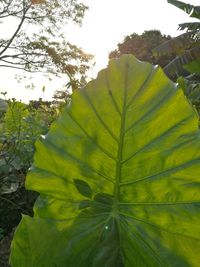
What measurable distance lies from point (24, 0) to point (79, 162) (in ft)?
56.0

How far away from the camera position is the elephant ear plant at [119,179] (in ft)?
1.58

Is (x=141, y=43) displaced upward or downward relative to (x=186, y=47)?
upward

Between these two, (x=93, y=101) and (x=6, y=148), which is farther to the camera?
(x=6, y=148)

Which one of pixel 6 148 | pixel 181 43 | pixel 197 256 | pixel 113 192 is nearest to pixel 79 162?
pixel 113 192

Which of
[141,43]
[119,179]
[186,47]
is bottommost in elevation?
[119,179]

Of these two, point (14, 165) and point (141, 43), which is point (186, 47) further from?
point (141, 43)

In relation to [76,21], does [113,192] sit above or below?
below

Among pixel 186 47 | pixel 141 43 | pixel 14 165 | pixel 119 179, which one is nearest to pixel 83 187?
pixel 119 179

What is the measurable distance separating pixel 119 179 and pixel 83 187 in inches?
1.6

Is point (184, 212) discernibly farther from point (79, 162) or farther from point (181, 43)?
point (181, 43)

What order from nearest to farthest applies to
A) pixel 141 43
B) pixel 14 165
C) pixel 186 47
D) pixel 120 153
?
pixel 120 153 → pixel 14 165 → pixel 186 47 → pixel 141 43

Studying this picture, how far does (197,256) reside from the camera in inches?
20.6

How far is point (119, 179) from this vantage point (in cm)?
54

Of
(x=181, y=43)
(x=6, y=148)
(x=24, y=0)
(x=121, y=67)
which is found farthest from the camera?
(x=24, y=0)
